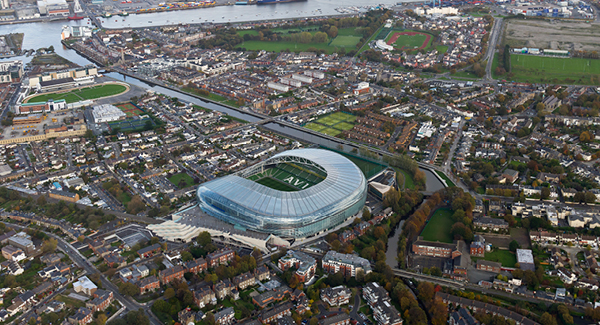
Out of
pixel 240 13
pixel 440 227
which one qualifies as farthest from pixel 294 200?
pixel 240 13

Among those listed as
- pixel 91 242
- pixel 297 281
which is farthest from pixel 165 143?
pixel 297 281

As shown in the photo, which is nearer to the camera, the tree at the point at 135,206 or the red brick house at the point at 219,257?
the red brick house at the point at 219,257

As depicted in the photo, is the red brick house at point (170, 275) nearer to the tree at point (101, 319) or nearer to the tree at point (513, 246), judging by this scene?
the tree at point (101, 319)

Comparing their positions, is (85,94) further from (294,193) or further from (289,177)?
(294,193)

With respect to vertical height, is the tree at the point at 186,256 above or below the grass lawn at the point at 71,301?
above

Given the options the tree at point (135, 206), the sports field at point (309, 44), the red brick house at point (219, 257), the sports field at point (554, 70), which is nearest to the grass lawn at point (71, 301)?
the red brick house at point (219, 257)

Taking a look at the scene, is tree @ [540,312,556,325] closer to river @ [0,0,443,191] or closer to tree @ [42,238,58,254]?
tree @ [42,238,58,254]
